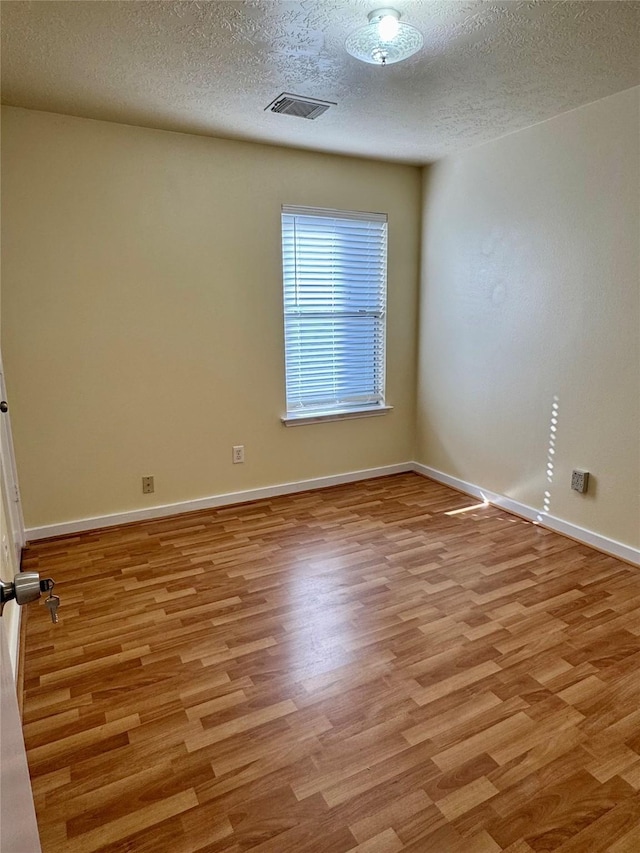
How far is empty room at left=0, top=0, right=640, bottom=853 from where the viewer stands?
5.08ft

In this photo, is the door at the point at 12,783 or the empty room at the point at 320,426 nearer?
the door at the point at 12,783

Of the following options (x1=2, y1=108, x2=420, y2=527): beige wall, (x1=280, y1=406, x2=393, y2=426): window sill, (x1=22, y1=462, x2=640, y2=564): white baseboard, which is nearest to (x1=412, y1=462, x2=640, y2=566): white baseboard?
(x1=22, y1=462, x2=640, y2=564): white baseboard

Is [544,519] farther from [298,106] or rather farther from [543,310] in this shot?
[298,106]

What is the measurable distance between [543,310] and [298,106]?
1801 mm

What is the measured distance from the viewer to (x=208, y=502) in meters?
3.60

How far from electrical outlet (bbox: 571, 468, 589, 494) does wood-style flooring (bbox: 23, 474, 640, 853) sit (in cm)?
33

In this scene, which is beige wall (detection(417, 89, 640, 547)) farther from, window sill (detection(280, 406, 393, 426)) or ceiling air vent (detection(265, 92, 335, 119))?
ceiling air vent (detection(265, 92, 335, 119))

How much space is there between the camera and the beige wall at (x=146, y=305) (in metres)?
2.88

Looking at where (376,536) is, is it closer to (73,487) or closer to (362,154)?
(73,487)

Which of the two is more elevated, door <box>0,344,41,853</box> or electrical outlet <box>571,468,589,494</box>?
door <box>0,344,41,853</box>

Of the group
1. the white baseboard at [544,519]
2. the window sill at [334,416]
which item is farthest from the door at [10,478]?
the white baseboard at [544,519]

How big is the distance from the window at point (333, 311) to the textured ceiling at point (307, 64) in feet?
2.33

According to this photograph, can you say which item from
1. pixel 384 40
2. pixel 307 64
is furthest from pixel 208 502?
pixel 384 40

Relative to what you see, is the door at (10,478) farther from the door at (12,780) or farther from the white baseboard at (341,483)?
the door at (12,780)
